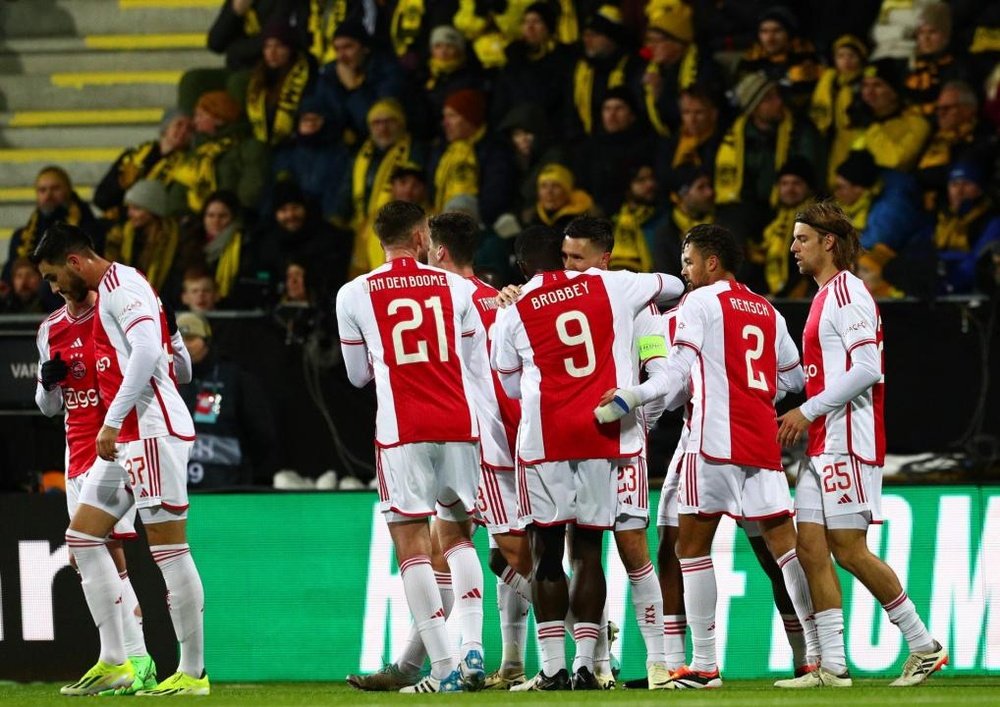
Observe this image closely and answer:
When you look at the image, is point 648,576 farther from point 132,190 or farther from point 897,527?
point 132,190

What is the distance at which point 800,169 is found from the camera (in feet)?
43.1

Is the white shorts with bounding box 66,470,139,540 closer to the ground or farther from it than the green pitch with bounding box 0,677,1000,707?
farther from it

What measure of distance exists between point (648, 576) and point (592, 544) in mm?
458

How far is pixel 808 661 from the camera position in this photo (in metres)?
9.00

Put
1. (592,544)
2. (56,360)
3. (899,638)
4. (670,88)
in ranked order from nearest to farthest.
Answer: (592,544) < (56,360) < (899,638) < (670,88)

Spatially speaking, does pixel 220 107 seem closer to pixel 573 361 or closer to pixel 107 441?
pixel 107 441

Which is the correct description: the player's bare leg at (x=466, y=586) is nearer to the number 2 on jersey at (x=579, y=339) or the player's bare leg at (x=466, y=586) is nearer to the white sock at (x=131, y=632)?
the number 2 on jersey at (x=579, y=339)

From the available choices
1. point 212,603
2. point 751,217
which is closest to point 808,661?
point 212,603

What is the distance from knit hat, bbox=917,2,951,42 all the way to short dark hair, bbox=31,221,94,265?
7287mm

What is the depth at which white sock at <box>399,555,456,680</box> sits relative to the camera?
819cm

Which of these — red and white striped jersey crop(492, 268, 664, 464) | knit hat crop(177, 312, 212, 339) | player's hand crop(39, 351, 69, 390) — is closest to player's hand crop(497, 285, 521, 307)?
red and white striped jersey crop(492, 268, 664, 464)

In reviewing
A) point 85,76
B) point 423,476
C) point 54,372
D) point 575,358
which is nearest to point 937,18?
point 575,358

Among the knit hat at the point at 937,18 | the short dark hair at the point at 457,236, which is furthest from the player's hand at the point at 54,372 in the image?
the knit hat at the point at 937,18

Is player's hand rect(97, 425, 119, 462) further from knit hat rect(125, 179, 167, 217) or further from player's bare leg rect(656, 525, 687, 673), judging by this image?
knit hat rect(125, 179, 167, 217)
